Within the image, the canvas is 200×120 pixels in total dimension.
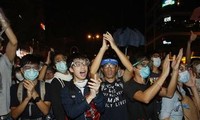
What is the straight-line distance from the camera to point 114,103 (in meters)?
5.47

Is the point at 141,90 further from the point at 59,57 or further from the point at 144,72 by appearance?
the point at 59,57

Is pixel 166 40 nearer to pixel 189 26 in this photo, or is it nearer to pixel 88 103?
pixel 189 26

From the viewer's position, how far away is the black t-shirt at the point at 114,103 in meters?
5.43

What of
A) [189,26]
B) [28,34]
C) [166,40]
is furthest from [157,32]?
[28,34]

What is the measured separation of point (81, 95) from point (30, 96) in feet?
3.21

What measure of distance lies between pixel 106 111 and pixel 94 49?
151 feet

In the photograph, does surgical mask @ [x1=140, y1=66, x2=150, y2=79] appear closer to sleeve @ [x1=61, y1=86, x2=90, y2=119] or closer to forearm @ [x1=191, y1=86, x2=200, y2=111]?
forearm @ [x1=191, y1=86, x2=200, y2=111]

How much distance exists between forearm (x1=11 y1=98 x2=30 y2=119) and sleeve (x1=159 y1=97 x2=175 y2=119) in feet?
8.19

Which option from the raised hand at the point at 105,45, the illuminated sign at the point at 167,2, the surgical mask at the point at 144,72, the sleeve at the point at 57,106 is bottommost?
the sleeve at the point at 57,106

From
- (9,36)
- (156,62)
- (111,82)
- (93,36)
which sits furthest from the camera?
(93,36)

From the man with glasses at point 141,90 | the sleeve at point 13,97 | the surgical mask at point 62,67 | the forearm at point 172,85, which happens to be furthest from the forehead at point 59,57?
the forearm at point 172,85

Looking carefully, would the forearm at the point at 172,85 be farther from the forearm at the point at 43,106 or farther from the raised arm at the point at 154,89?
the forearm at the point at 43,106

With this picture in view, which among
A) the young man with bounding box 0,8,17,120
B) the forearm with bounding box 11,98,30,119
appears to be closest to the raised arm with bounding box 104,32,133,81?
the young man with bounding box 0,8,17,120

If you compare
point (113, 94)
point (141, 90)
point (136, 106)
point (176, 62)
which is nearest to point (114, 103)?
point (113, 94)
